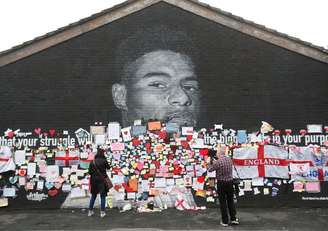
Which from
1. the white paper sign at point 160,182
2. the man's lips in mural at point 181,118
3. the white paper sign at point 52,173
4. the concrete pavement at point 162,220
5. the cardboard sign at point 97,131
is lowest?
the concrete pavement at point 162,220

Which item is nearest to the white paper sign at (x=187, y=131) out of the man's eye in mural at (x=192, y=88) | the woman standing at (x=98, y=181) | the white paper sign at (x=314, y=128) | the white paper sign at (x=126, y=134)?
the man's eye in mural at (x=192, y=88)

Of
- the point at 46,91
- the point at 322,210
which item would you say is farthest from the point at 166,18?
the point at 322,210

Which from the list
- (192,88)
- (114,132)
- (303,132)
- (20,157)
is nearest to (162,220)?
(114,132)

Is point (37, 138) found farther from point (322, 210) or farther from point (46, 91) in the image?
point (322, 210)

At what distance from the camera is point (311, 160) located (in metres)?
11.7

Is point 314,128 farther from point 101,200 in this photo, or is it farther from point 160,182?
point 101,200

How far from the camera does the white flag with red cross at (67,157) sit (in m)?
11.8

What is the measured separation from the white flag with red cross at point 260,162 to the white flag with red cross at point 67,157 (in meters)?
4.38

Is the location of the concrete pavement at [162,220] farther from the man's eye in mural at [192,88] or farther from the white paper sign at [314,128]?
the man's eye in mural at [192,88]

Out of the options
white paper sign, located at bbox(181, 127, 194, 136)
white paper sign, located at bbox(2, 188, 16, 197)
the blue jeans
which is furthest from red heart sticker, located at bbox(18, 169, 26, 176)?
white paper sign, located at bbox(181, 127, 194, 136)

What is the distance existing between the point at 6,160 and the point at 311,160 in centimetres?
840

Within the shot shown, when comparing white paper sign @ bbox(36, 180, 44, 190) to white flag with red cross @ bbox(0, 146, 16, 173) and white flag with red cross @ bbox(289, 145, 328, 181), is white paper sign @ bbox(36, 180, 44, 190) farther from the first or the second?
white flag with red cross @ bbox(289, 145, 328, 181)

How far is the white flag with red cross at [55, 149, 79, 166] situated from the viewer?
11.8 m

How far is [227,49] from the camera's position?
11.9 metres
